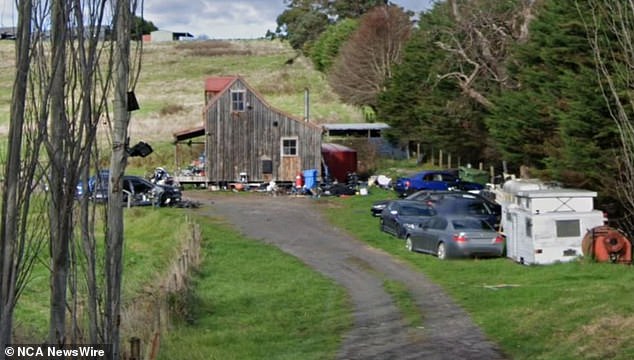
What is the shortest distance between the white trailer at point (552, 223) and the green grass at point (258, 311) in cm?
592

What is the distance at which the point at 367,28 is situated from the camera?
84.3 m

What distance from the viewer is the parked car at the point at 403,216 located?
34281 millimetres

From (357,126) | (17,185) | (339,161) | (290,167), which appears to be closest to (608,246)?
(17,185)

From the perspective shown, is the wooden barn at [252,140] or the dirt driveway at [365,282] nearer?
Result: the dirt driveway at [365,282]

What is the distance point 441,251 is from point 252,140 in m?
24.9

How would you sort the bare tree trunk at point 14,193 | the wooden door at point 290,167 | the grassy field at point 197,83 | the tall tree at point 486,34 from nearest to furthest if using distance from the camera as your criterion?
the bare tree trunk at point 14,193 < the tall tree at point 486,34 < the wooden door at point 290,167 < the grassy field at point 197,83

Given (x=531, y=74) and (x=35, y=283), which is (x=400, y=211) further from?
(x=35, y=283)

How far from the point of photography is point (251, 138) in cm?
5331

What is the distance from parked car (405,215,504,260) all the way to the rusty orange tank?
9.99 feet

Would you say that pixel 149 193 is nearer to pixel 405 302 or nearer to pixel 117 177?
pixel 405 302

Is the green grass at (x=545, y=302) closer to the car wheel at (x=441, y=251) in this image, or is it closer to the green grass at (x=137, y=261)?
the car wheel at (x=441, y=251)

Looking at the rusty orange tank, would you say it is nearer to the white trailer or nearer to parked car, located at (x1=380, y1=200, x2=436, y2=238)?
the white trailer

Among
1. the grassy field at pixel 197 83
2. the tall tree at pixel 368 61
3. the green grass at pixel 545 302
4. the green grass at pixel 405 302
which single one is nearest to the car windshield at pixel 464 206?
the green grass at pixel 545 302

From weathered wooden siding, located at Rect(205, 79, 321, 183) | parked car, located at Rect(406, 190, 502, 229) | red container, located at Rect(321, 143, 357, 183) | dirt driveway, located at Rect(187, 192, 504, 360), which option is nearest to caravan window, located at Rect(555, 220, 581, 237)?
dirt driveway, located at Rect(187, 192, 504, 360)
